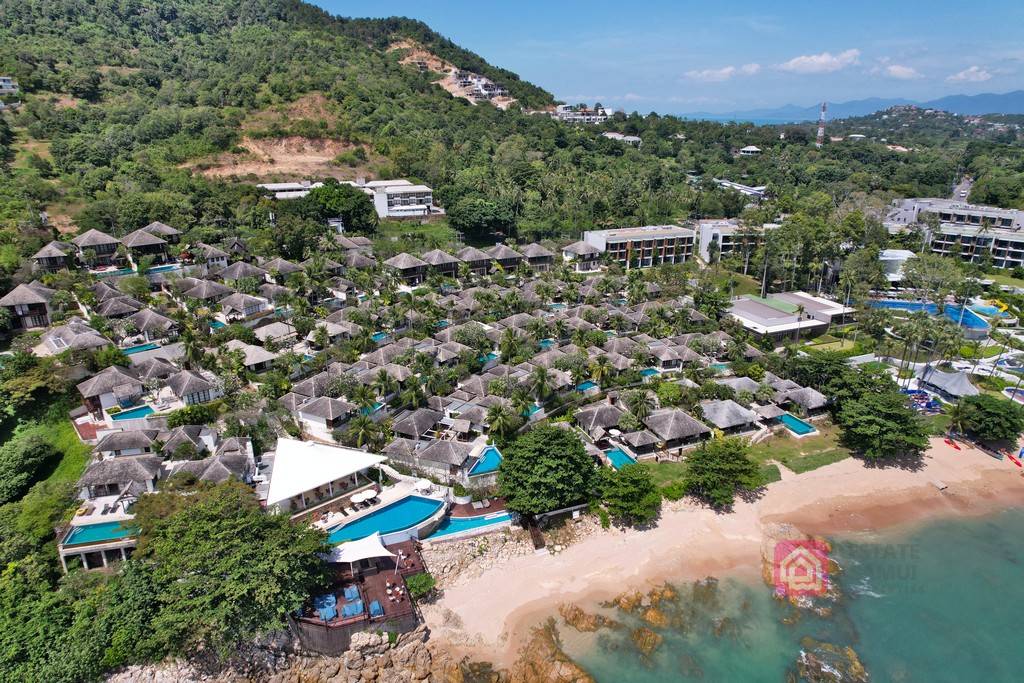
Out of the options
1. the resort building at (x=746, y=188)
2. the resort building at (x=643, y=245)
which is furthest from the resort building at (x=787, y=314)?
the resort building at (x=746, y=188)

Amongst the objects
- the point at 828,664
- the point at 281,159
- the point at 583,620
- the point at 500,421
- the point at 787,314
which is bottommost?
the point at 828,664

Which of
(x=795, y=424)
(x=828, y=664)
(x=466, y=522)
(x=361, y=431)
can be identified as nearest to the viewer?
(x=828, y=664)

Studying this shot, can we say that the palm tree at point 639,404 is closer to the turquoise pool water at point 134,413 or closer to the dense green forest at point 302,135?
the turquoise pool water at point 134,413

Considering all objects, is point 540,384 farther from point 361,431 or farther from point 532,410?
point 361,431

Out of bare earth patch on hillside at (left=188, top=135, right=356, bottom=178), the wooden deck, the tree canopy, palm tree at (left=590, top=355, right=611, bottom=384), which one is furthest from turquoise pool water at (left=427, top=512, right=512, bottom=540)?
bare earth patch on hillside at (left=188, top=135, right=356, bottom=178)

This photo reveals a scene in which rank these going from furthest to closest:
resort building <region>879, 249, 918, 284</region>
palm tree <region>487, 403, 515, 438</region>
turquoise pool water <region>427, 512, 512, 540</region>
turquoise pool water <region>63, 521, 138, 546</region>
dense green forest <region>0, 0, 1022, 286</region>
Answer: dense green forest <region>0, 0, 1022, 286</region> < resort building <region>879, 249, 918, 284</region> < palm tree <region>487, 403, 515, 438</region> < turquoise pool water <region>427, 512, 512, 540</region> < turquoise pool water <region>63, 521, 138, 546</region>

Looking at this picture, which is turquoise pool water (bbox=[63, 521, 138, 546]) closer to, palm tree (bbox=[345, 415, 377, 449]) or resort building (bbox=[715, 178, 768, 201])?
palm tree (bbox=[345, 415, 377, 449])

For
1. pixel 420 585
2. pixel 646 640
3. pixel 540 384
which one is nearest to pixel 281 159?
pixel 540 384
